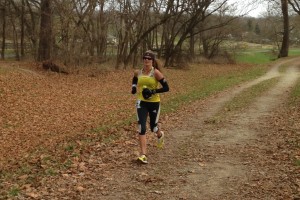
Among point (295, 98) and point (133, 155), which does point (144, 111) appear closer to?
point (133, 155)

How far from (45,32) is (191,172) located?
2230 cm

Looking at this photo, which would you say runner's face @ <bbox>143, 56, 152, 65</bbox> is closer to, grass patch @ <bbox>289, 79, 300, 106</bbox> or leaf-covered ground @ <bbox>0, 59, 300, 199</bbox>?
leaf-covered ground @ <bbox>0, 59, 300, 199</bbox>

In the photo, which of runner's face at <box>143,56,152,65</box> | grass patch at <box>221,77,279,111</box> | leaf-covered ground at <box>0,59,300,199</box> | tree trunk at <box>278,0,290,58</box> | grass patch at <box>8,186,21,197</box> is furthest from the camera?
tree trunk at <box>278,0,290,58</box>

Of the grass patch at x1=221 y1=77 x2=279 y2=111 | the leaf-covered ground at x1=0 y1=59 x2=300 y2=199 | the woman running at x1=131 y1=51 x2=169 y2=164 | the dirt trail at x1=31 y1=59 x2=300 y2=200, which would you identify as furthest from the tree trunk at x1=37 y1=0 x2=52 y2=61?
the woman running at x1=131 y1=51 x2=169 y2=164

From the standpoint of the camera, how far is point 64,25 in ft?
84.2

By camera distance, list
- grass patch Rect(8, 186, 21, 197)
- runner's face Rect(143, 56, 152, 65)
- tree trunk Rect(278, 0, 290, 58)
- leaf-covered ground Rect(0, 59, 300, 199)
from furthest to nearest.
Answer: tree trunk Rect(278, 0, 290, 58) → runner's face Rect(143, 56, 152, 65) → leaf-covered ground Rect(0, 59, 300, 199) → grass patch Rect(8, 186, 21, 197)

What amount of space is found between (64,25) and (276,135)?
1894cm

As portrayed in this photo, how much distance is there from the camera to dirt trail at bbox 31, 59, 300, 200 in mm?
6266

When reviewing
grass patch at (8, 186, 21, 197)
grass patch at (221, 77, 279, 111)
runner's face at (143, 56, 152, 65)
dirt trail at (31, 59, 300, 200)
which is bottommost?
grass patch at (8, 186, 21, 197)

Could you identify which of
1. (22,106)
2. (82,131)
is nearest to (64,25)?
(22,106)

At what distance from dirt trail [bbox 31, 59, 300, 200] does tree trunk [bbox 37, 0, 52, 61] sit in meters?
18.7

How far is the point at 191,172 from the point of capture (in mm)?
7238

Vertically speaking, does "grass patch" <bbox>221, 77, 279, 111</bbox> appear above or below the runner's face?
below

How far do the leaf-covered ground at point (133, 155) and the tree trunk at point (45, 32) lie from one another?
1160 centimetres
